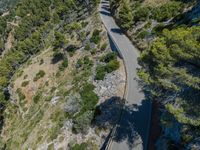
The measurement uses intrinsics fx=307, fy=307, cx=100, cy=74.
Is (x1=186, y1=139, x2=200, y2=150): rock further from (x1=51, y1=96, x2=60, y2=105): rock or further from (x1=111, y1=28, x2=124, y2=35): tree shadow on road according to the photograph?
(x1=111, y1=28, x2=124, y2=35): tree shadow on road

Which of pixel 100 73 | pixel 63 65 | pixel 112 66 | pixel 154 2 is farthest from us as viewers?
pixel 63 65

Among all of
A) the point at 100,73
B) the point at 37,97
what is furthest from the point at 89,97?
the point at 37,97

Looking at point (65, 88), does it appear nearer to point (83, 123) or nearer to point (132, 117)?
point (83, 123)

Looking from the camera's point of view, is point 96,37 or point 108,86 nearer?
point 108,86

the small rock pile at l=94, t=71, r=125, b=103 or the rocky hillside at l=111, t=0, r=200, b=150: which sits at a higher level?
the rocky hillside at l=111, t=0, r=200, b=150

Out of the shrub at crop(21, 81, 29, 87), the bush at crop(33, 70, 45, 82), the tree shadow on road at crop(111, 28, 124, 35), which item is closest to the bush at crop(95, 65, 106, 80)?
the tree shadow on road at crop(111, 28, 124, 35)

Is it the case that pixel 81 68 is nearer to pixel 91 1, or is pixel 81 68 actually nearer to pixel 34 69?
pixel 34 69
